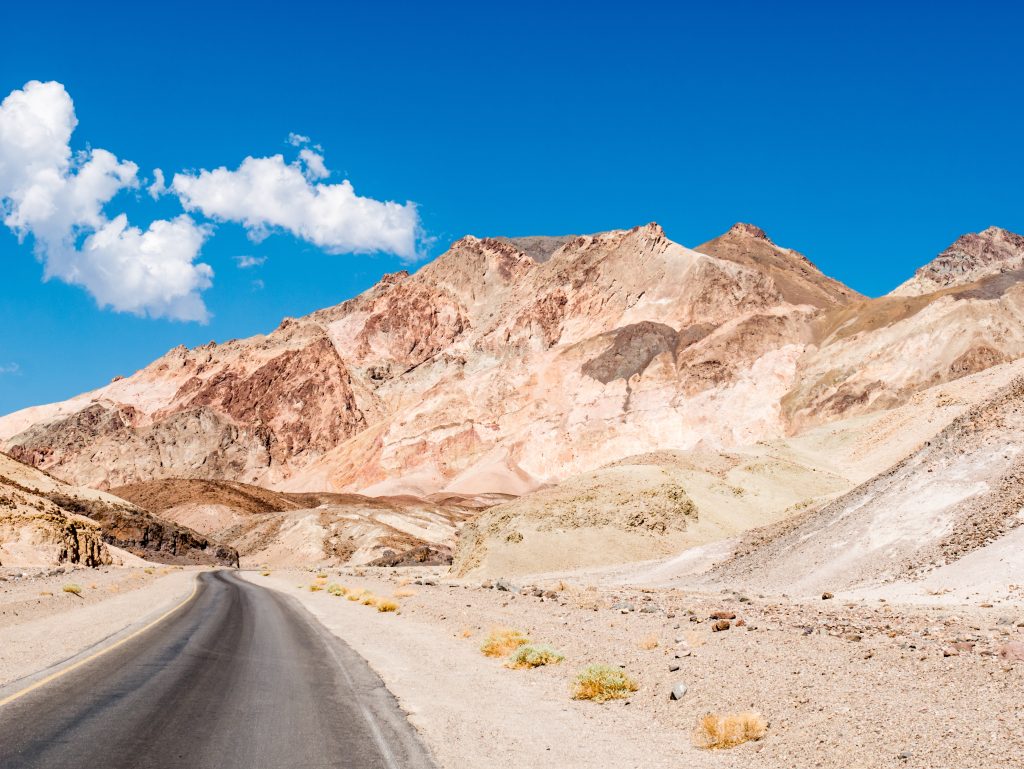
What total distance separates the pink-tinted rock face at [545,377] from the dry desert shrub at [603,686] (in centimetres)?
9918

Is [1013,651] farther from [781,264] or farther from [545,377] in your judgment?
[781,264]

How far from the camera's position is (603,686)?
11.4 metres

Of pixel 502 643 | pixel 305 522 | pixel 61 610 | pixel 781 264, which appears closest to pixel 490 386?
pixel 305 522

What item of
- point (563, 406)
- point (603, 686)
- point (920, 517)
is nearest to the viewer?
point (603, 686)

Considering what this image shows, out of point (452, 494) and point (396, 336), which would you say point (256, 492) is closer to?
point (452, 494)

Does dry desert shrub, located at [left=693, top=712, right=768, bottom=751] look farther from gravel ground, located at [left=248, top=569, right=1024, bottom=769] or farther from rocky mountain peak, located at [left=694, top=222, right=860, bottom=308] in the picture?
rocky mountain peak, located at [left=694, top=222, right=860, bottom=308]

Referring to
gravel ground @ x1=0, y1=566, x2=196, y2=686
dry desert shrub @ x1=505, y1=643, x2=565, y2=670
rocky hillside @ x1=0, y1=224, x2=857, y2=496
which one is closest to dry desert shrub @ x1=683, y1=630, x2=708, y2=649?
dry desert shrub @ x1=505, y1=643, x2=565, y2=670

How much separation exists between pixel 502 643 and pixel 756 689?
23.0ft

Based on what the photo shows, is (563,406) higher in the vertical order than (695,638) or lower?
higher

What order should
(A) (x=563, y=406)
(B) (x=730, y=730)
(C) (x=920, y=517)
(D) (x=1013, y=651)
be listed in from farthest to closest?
(A) (x=563, y=406), (C) (x=920, y=517), (D) (x=1013, y=651), (B) (x=730, y=730)

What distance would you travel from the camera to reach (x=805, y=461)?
63.5 metres

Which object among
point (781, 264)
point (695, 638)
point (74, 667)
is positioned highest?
point (781, 264)

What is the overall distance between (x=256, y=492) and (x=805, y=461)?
89.5 meters

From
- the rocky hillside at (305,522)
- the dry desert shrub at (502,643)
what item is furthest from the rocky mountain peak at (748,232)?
the dry desert shrub at (502,643)
